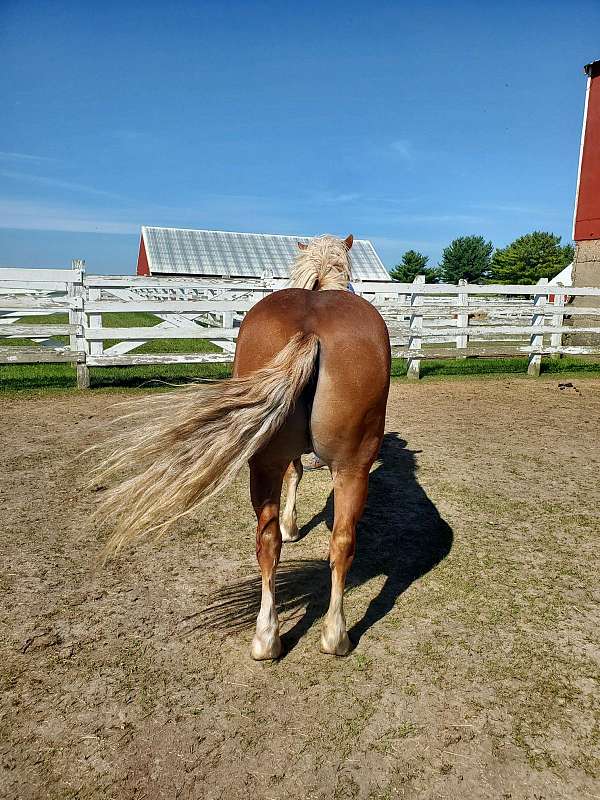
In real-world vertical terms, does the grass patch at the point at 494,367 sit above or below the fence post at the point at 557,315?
below

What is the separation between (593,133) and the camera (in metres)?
12.6

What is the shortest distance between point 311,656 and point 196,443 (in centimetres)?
111

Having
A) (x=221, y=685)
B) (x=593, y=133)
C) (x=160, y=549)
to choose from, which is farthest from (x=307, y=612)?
(x=593, y=133)

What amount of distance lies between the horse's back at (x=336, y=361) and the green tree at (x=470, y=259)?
250 feet

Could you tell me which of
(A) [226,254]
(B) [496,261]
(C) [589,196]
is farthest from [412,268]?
(C) [589,196]

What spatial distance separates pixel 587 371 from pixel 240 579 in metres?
10.2

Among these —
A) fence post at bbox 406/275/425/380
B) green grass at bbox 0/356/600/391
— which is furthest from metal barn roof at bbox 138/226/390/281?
fence post at bbox 406/275/425/380

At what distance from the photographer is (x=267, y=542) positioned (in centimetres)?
240

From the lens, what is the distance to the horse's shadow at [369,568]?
276cm

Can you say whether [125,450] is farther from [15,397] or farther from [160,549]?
[15,397]

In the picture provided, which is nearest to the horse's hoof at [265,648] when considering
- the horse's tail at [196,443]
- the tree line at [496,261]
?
the horse's tail at [196,443]

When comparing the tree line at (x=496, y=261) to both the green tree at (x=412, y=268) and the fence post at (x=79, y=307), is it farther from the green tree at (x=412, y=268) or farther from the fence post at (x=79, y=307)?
the fence post at (x=79, y=307)

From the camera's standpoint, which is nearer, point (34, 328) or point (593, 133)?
point (34, 328)

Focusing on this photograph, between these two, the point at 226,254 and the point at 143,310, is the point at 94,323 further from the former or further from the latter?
the point at 226,254
